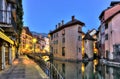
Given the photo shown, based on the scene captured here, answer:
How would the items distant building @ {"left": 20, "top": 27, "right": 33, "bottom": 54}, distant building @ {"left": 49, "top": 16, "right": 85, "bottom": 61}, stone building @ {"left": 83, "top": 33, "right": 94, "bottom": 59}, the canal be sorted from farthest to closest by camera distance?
distant building @ {"left": 20, "top": 27, "right": 33, "bottom": 54} < stone building @ {"left": 83, "top": 33, "right": 94, "bottom": 59} < distant building @ {"left": 49, "top": 16, "right": 85, "bottom": 61} < the canal

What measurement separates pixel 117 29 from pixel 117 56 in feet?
18.0

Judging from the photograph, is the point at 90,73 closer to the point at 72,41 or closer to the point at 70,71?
the point at 70,71

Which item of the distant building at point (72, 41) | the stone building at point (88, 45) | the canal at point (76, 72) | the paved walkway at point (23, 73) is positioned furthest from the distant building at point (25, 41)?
the paved walkway at point (23, 73)

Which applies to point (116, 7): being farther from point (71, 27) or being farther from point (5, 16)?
point (5, 16)

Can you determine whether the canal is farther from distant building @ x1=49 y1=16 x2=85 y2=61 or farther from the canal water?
distant building @ x1=49 y1=16 x2=85 y2=61

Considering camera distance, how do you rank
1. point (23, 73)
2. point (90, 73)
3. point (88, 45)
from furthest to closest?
point (88, 45)
point (90, 73)
point (23, 73)

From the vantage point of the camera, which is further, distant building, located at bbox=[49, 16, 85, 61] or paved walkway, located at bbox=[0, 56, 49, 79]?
distant building, located at bbox=[49, 16, 85, 61]

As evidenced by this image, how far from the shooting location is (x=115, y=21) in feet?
135

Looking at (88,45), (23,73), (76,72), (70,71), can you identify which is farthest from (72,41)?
(23,73)

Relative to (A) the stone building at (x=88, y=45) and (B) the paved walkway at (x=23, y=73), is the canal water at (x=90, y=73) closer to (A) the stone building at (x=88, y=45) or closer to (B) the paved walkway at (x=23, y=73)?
(B) the paved walkway at (x=23, y=73)

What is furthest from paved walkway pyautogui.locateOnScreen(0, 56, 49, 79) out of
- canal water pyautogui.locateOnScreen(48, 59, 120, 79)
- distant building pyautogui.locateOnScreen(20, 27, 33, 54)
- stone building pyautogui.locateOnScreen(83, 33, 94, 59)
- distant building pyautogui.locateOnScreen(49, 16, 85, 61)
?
distant building pyautogui.locateOnScreen(20, 27, 33, 54)

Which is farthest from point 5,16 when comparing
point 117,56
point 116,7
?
point 116,7

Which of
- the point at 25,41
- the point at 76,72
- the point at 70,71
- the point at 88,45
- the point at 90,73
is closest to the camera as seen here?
the point at 90,73

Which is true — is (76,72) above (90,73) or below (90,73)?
above
